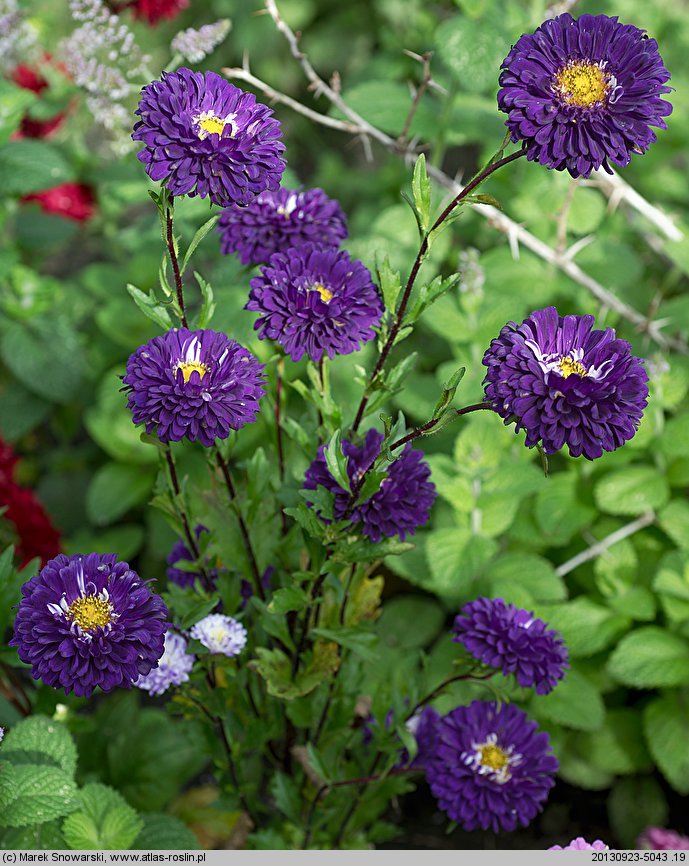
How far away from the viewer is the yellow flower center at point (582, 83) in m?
0.72

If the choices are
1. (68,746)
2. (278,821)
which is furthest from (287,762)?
(68,746)

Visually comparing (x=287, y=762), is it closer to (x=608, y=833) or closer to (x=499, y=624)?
(x=499, y=624)

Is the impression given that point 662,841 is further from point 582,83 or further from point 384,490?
point 582,83

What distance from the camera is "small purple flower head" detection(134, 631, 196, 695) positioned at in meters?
0.96

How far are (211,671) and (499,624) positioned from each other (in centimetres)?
30

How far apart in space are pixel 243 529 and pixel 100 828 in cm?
35

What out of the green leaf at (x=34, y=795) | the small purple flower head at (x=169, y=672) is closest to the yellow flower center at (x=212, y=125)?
the small purple flower head at (x=169, y=672)

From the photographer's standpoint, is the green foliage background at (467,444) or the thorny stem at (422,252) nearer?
the thorny stem at (422,252)

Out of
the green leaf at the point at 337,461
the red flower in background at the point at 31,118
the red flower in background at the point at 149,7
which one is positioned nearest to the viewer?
the green leaf at the point at 337,461

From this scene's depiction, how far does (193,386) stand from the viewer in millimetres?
757

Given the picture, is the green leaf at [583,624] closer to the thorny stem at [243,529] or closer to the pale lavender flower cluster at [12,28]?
the thorny stem at [243,529]

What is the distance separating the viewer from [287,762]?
1.16m

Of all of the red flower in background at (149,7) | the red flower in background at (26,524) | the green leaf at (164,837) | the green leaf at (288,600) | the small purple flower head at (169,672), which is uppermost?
the red flower in background at (149,7)

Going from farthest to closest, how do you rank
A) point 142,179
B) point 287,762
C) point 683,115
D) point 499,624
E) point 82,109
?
point 82,109, point 683,115, point 142,179, point 287,762, point 499,624
